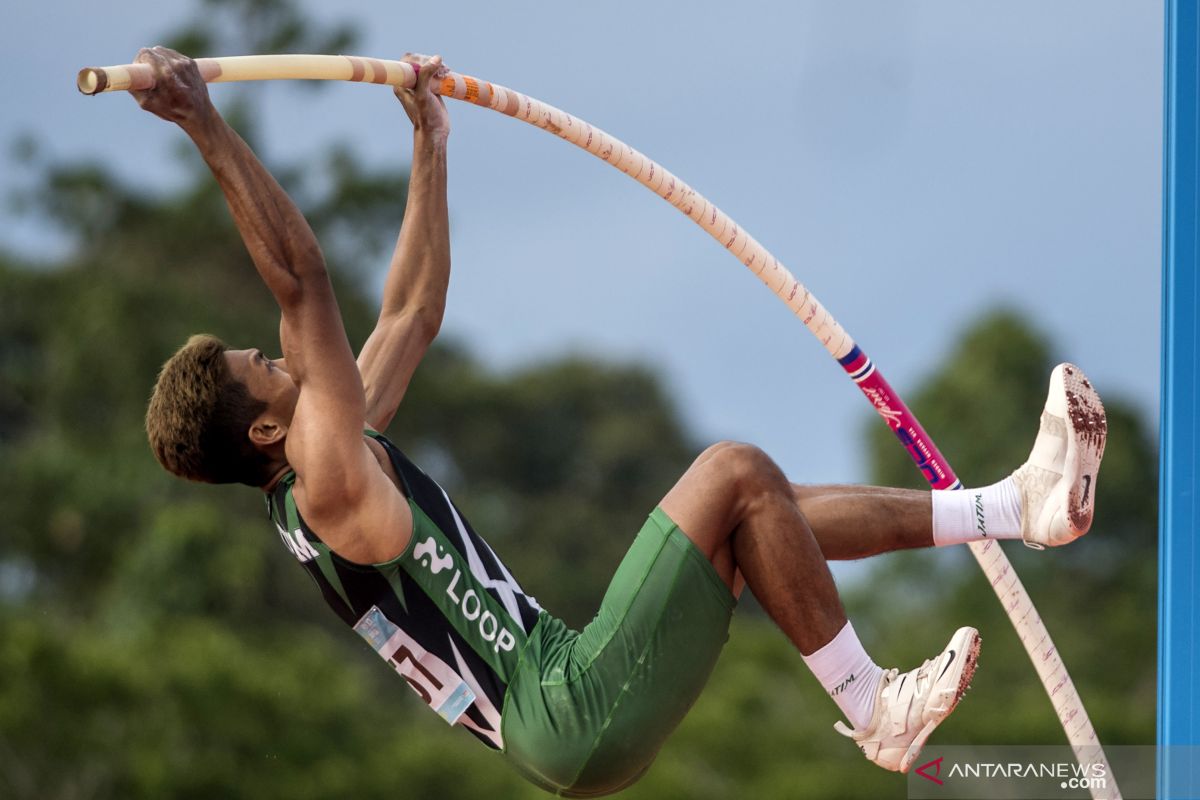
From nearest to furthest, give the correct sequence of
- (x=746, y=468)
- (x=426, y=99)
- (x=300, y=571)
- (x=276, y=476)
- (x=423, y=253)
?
1. (x=746, y=468)
2. (x=276, y=476)
3. (x=426, y=99)
4. (x=423, y=253)
5. (x=300, y=571)

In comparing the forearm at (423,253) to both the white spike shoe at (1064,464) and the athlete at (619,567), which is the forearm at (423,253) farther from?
the white spike shoe at (1064,464)

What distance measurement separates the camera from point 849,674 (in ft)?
17.5

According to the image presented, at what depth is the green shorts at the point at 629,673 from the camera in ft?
17.2

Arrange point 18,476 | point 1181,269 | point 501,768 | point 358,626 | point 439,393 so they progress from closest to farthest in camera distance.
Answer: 1. point 1181,269
2. point 358,626
3. point 501,768
4. point 18,476
5. point 439,393

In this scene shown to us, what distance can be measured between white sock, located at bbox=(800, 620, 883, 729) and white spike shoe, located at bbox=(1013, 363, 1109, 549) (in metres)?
0.59

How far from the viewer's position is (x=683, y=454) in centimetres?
3638

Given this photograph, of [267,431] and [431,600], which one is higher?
[267,431]

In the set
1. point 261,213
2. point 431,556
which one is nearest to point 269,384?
point 261,213

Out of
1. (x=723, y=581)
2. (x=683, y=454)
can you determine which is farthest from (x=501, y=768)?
(x=683, y=454)

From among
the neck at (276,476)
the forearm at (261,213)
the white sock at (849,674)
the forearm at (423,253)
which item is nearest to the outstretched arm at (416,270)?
the forearm at (423,253)

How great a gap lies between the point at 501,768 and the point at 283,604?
6.05 metres

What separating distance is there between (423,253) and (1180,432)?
2552mm

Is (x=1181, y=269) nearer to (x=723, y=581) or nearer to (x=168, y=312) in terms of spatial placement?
(x=723, y=581)

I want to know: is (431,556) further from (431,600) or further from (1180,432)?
(1180,432)
